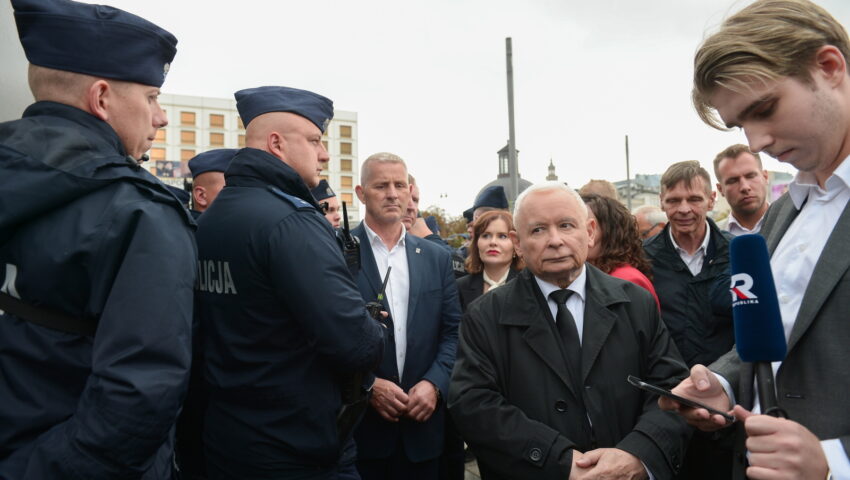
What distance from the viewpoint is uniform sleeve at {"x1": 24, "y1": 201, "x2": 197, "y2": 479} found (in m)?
1.39

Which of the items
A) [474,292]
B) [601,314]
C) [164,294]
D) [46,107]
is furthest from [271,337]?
[474,292]

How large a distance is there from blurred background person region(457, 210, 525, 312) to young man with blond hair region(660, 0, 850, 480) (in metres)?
2.88

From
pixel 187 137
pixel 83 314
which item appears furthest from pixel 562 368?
pixel 187 137

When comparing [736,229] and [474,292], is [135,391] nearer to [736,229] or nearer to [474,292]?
[474,292]

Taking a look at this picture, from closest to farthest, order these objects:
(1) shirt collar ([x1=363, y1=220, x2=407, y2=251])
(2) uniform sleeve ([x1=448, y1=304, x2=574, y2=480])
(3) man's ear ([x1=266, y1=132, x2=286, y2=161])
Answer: (2) uniform sleeve ([x1=448, y1=304, x2=574, y2=480]) → (3) man's ear ([x1=266, y1=132, x2=286, y2=161]) → (1) shirt collar ([x1=363, y1=220, x2=407, y2=251])

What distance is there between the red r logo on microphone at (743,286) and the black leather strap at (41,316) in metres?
1.73

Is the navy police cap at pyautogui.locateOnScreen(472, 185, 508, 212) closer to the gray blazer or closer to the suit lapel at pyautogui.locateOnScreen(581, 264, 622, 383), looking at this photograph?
the suit lapel at pyautogui.locateOnScreen(581, 264, 622, 383)

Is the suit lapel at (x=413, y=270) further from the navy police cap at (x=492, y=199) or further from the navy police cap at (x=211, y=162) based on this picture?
the navy police cap at (x=492, y=199)

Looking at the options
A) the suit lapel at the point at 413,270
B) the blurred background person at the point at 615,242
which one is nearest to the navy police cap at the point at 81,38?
the suit lapel at the point at 413,270

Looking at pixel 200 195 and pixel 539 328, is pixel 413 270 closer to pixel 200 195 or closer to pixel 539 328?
pixel 539 328

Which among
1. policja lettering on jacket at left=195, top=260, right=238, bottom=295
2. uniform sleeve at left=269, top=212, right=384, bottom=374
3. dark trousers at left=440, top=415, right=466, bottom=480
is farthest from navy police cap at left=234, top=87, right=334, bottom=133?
dark trousers at left=440, top=415, right=466, bottom=480

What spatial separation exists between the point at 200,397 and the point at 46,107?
151 centimetres

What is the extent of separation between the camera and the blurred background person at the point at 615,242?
3449mm

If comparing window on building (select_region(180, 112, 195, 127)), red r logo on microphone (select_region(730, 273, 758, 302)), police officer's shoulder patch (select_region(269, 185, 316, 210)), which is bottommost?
red r logo on microphone (select_region(730, 273, 758, 302))
